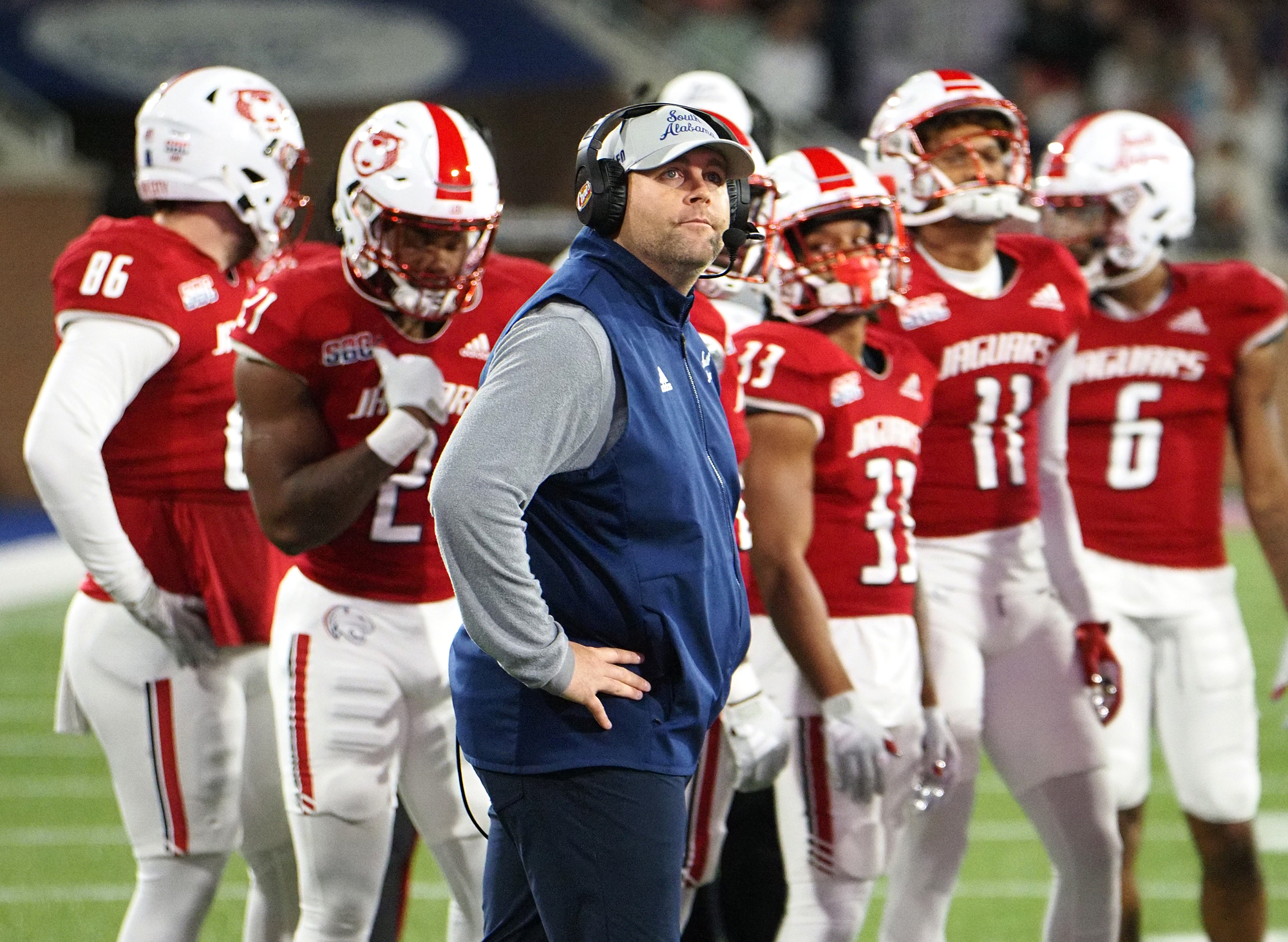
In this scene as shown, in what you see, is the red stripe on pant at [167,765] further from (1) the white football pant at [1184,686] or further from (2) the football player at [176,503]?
(1) the white football pant at [1184,686]

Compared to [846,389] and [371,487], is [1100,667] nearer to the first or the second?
[846,389]

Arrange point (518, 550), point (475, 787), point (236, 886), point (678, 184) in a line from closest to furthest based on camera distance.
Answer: point (518, 550)
point (678, 184)
point (475, 787)
point (236, 886)

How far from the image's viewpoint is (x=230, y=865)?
18.9 feet

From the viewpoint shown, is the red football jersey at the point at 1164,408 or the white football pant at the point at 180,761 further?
the red football jersey at the point at 1164,408

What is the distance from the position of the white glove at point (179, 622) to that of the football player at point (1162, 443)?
2.14 metres

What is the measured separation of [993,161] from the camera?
4066 mm

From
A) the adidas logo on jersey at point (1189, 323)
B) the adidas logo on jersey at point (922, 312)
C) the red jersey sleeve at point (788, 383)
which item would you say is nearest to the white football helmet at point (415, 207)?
the red jersey sleeve at point (788, 383)

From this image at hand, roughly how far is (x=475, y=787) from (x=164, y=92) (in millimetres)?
1672

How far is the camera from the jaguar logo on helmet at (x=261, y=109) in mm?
3844

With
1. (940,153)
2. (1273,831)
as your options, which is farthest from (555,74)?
(940,153)

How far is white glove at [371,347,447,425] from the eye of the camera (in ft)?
10.8

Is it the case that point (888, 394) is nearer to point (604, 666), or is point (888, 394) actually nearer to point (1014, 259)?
point (1014, 259)

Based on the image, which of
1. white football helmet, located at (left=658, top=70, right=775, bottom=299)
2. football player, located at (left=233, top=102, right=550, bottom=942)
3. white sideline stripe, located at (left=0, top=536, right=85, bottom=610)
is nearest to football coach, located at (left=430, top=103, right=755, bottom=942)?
white football helmet, located at (left=658, top=70, right=775, bottom=299)

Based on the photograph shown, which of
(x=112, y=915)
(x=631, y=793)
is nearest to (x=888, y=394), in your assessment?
(x=631, y=793)
